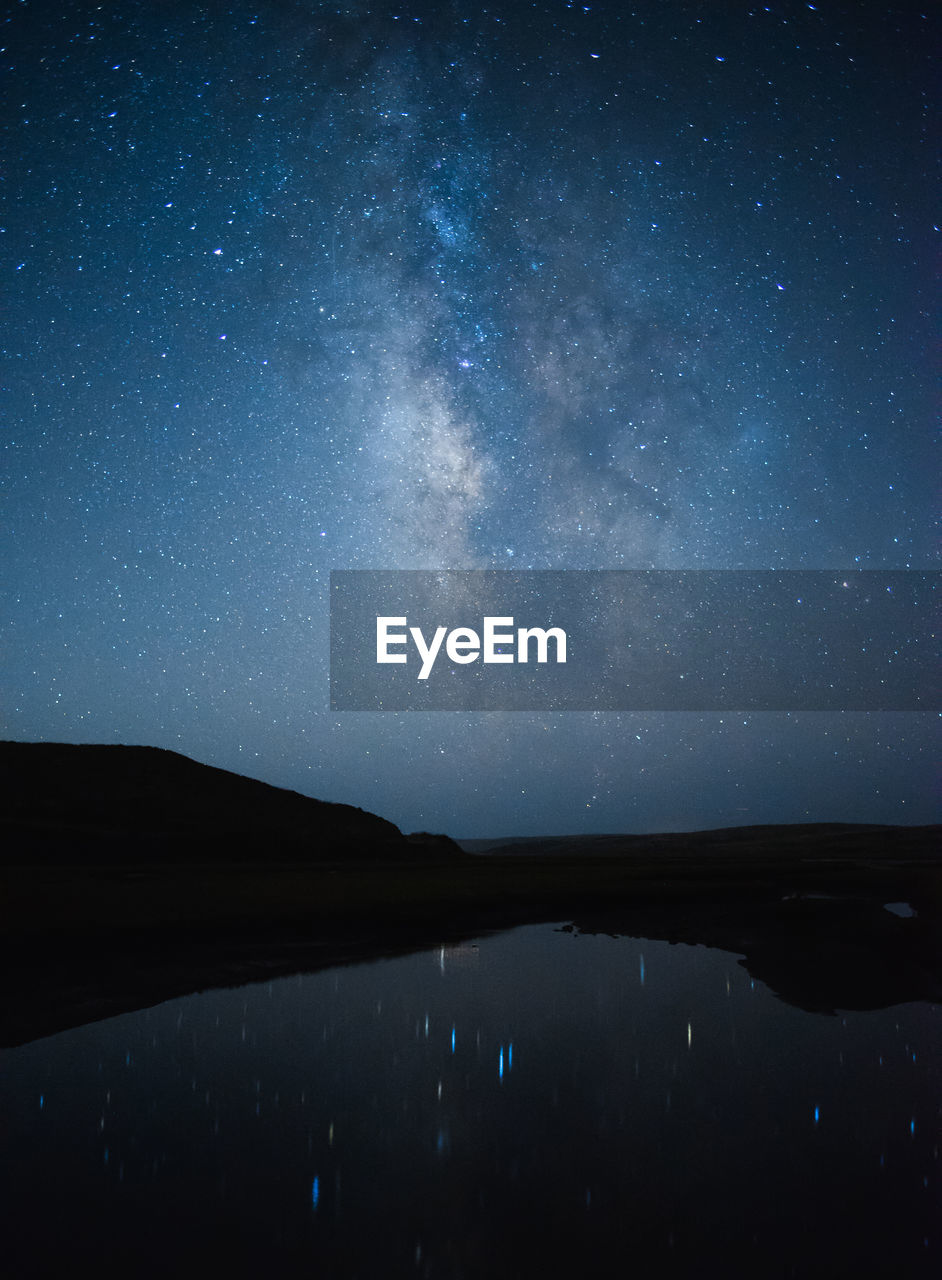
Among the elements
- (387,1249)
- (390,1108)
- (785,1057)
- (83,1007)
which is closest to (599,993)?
(785,1057)

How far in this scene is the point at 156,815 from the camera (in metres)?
87.1

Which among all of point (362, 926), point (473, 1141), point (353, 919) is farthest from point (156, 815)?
point (473, 1141)

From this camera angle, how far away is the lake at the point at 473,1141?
767 cm

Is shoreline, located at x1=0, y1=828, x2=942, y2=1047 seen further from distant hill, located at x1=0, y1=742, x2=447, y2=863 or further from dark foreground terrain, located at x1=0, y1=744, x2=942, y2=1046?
distant hill, located at x1=0, y1=742, x2=447, y2=863

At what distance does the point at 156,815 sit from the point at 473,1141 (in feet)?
278

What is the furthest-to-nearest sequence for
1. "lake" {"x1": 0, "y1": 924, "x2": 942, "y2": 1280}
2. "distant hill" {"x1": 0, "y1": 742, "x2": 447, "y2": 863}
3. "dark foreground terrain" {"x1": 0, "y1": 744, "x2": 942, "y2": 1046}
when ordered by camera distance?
"distant hill" {"x1": 0, "y1": 742, "x2": 447, "y2": 863}, "dark foreground terrain" {"x1": 0, "y1": 744, "x2": 942, "y2": 1046}, "lake" {"x1": 0, "y1": 924, "x2": 942, "y2": 1280}

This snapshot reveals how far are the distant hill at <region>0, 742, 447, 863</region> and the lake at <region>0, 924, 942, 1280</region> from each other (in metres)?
59.7

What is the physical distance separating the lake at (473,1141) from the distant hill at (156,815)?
5966cm

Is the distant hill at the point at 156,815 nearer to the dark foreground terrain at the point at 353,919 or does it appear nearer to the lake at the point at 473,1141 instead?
the dark foreground terrain at the point at 353,919

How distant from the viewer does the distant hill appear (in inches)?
2889

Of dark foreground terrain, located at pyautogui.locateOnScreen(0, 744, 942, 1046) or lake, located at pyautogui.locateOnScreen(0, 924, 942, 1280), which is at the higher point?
lake, located at pyautogui.locateOnScreen(0, 924, 942, 1280)

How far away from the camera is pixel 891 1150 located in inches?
395

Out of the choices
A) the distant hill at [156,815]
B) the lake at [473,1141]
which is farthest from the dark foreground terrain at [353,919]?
the lake at [473,1141]

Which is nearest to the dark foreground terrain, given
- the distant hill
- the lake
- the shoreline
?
the shoreline
